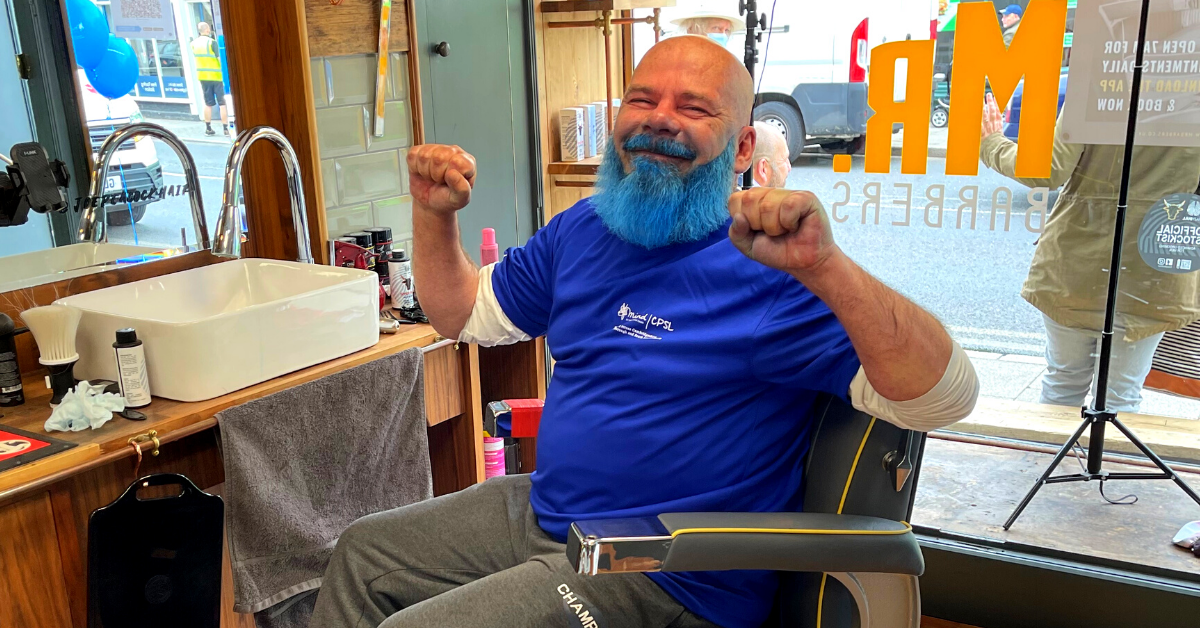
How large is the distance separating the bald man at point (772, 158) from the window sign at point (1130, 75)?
0.72m

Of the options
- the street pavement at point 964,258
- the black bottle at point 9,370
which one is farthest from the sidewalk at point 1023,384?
the black bottle at point 9,370

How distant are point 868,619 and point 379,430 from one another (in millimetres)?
1087

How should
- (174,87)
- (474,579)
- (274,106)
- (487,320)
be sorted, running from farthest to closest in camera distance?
1. (274,106)
2. (174,87)
3. (487,320)
4. (474,579)

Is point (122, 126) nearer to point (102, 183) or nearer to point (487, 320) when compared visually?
point (102, 183)

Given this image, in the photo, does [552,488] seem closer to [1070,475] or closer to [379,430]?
[379,430]

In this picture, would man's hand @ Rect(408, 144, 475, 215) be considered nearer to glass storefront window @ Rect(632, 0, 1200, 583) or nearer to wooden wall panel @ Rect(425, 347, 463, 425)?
wooden wall panel @ Rect(425, 347, 463, 425)

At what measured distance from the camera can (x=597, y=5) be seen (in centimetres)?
284

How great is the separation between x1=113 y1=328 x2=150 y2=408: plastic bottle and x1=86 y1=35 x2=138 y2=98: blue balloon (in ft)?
2.02

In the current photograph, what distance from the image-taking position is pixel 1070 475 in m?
2.42

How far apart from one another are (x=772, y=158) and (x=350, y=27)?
116 cm

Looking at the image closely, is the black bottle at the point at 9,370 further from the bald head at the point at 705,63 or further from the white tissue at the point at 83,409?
the bald head at the point at 705,63

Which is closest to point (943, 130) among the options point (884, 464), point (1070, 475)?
point (1070, 475)

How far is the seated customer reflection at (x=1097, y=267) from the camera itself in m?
2.16

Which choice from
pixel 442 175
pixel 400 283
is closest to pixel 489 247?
pixel 400 283
